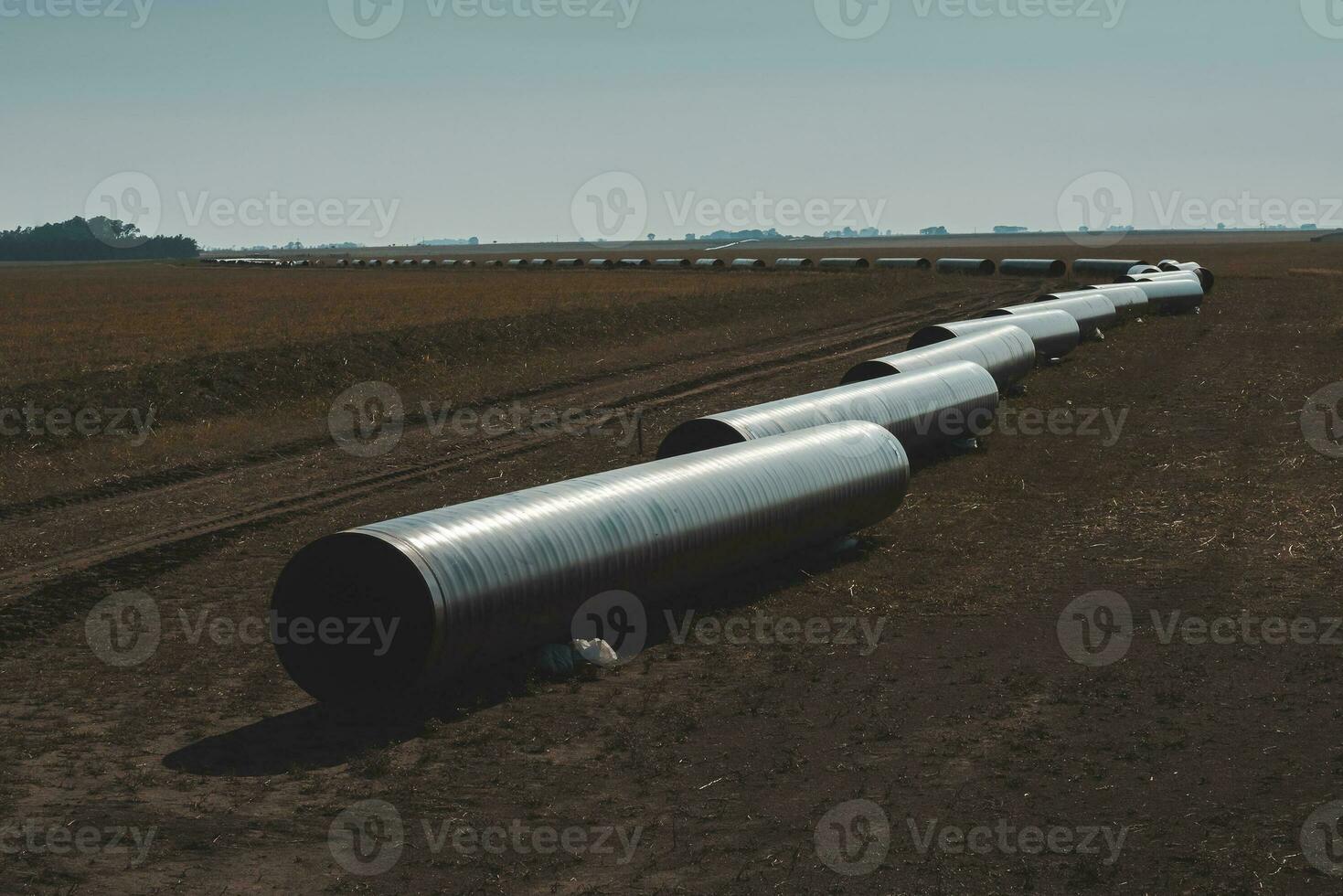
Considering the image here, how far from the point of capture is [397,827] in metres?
8.74

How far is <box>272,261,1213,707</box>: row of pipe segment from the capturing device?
35.3 feet

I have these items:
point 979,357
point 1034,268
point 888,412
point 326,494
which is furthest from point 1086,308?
point 1034,268

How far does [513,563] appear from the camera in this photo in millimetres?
11219

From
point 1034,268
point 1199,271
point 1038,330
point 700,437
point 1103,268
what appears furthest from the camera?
point 1034,268

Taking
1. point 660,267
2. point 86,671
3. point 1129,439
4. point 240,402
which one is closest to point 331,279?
point 660,267

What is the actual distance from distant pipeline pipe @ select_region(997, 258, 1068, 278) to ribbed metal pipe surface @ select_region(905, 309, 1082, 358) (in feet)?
119

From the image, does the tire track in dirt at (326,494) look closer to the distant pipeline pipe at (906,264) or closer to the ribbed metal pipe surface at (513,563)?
the ribbed metal pipe surface at (513,563)

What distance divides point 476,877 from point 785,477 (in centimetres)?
746

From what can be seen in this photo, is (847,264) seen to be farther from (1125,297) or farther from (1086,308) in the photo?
(1086,308)

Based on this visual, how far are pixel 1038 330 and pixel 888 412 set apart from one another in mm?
14145

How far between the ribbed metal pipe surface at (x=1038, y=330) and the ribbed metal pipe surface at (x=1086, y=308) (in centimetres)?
187

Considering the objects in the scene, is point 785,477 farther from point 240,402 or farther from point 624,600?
point 240,402

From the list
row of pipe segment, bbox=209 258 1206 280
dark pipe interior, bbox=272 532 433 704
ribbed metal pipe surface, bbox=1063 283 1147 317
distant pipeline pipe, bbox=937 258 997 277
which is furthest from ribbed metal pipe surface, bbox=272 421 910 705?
distant pipeline pipe, bbox=937 258 997 277

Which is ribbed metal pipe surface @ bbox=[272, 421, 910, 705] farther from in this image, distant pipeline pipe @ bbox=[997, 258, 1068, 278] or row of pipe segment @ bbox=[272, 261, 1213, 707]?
distant pipeline pipe @ bbox=[997, 258, 1068, 278]
